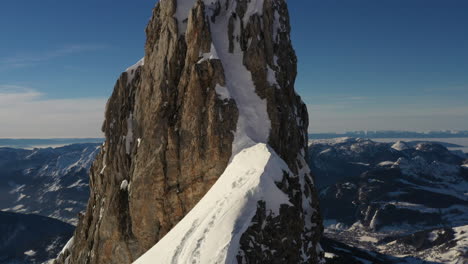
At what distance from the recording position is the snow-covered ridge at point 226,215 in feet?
77.9

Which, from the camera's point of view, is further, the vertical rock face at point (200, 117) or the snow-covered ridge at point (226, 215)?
the vertical rock face at point (200, 117)

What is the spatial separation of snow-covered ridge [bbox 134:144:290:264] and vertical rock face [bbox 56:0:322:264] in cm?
A: 311

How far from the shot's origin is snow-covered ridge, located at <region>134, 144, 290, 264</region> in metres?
23.7

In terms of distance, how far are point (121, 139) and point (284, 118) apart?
83.5 ft

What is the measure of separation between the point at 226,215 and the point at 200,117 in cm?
1659

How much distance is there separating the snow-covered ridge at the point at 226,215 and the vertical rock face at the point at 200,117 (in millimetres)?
3107

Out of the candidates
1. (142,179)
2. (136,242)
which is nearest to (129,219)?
(136,242)

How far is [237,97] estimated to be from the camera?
40406mm

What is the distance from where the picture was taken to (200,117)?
40.2 meters

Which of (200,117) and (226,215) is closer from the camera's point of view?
(226,215)

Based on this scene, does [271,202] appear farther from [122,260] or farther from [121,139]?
[121,139]

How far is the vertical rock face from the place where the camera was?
38.6 m

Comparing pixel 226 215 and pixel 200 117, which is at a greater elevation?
pixel 200 117

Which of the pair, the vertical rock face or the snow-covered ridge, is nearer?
the snow-covered ridge
